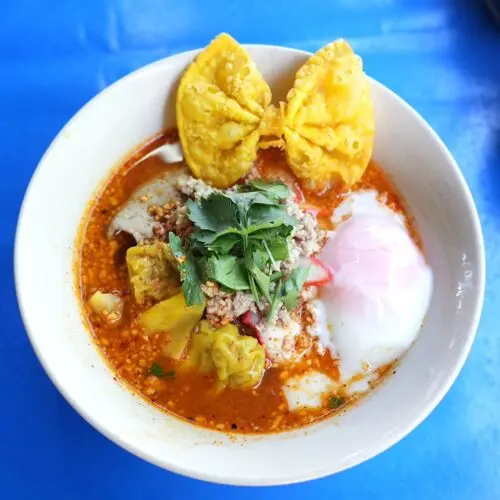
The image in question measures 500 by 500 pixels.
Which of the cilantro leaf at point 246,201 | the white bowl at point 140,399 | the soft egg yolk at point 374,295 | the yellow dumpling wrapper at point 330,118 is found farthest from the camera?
the soft egg yolk at point 374,295

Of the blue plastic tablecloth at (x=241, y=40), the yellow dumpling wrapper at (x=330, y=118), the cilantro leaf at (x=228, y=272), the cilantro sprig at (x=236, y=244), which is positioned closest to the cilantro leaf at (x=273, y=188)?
the cilantro sprig at (x=236, y=244)

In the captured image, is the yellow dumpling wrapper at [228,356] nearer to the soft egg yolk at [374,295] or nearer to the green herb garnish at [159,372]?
the green herb garnish at [159,372]

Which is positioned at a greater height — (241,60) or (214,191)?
(241,60)

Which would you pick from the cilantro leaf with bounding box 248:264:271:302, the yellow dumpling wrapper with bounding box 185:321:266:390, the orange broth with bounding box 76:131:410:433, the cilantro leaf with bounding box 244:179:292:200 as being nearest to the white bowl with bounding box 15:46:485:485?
the orange broth with bounding box 76:131:410:433

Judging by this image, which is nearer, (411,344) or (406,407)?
(406,407)

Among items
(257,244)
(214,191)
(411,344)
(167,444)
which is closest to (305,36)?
(214,191)

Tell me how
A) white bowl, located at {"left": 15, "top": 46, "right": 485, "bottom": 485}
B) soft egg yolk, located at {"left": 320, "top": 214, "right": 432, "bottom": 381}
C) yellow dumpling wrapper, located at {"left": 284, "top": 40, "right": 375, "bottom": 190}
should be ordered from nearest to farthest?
1. white bowl, located at {"left": 15, "top": 46, "right": 485, "bottom": 485}
2. yellow dumpling wrapper, located at {"left": 284, "top": 40, "right": 375, "bottom": 190}
3. soft egg yolk, located at {"left": 320, "top": 214, "right": 432, "bottom": 381}

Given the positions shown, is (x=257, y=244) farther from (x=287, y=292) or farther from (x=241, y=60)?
(x=241, y=60)

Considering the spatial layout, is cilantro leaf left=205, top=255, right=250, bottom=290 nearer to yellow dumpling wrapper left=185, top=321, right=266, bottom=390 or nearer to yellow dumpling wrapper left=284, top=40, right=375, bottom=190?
yellow dumpling wrapper left=185, top=321, right=266, bottom=390
